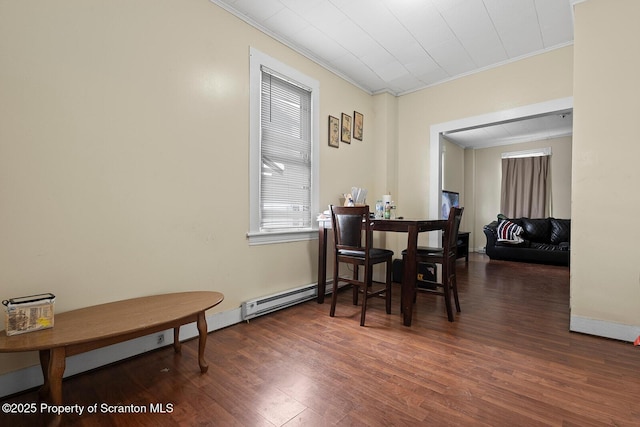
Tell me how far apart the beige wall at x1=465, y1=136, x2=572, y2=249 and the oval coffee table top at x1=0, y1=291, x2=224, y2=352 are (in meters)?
6.89

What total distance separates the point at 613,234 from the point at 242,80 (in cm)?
310

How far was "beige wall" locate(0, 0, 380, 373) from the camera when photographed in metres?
1.49

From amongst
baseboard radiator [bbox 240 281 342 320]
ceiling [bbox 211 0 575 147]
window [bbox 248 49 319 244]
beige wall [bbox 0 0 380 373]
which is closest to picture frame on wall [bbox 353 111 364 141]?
ceiling [bbox 211 0 575 147]

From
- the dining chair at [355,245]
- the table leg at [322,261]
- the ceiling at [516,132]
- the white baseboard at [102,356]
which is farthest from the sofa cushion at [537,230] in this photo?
the white baseboard at [102,356]

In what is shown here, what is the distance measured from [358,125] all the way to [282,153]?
1.33 metres

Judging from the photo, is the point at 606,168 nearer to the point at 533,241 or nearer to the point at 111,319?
the point at 111,319

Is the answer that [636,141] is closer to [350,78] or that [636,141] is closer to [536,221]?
[350,78]

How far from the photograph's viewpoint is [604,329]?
2.17m

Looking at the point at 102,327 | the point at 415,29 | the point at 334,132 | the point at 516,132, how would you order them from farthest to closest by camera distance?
the point at 516,132, the point at 334,132, the point at 415,29, the point at 102,327

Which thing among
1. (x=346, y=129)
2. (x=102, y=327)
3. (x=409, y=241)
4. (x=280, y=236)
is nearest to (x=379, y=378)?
(x=409, y=241)

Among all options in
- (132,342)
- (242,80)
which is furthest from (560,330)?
(242,80)

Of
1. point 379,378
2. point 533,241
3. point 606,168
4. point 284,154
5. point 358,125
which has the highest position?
point 358,125

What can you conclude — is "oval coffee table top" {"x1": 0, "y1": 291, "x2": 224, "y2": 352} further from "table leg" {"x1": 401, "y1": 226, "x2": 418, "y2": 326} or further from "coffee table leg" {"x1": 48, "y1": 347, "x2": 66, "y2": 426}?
"table leg" {"x1": 401, "y1": 226, "x2": 418, "y2": 326}

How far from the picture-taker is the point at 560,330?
2.29 metres
